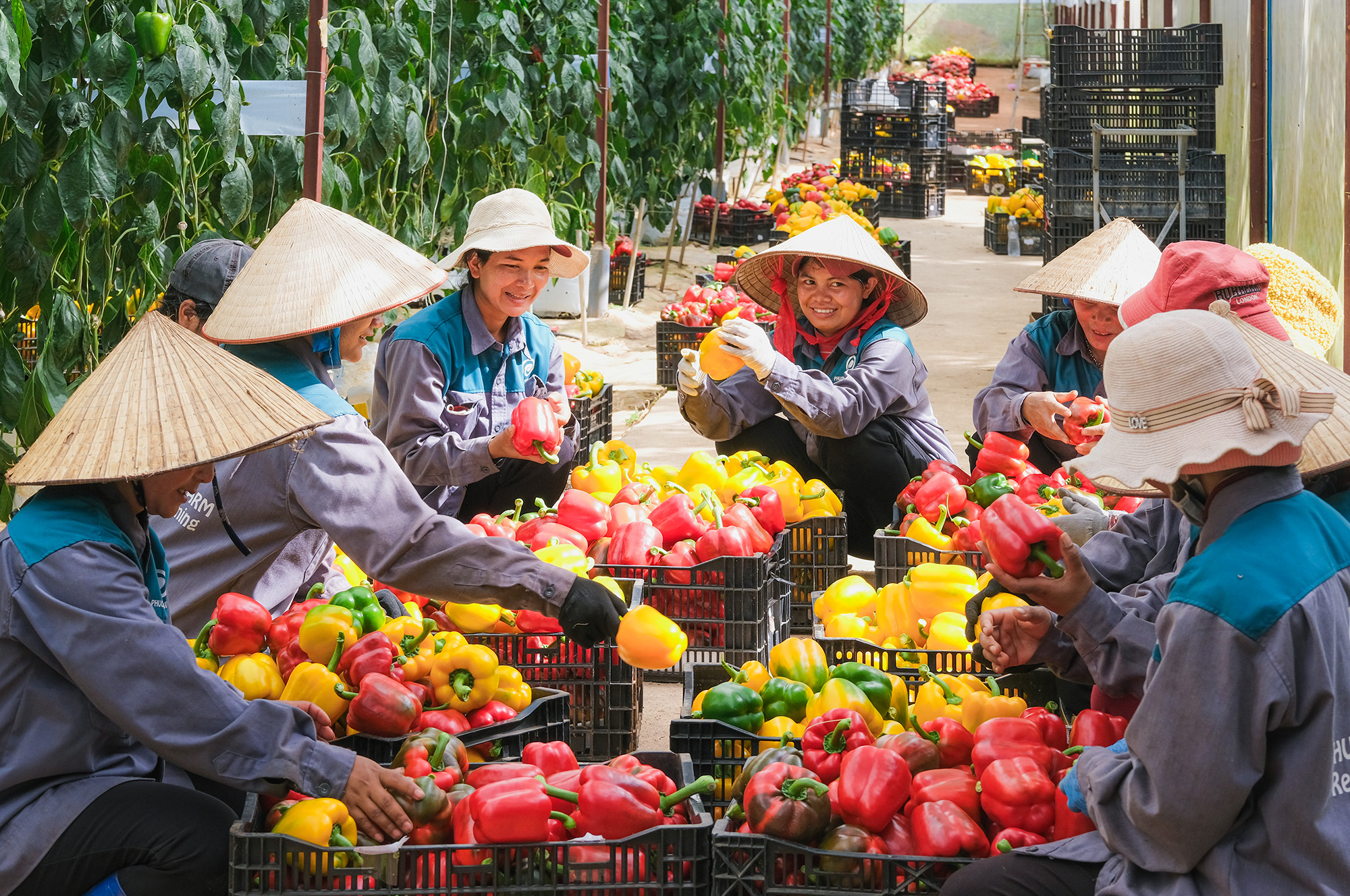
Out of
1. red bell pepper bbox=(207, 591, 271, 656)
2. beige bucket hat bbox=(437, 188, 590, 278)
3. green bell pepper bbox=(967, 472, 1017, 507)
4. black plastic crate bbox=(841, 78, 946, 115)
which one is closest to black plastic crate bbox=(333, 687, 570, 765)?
red bell pepper bbox=(207, 591, 271, 656)

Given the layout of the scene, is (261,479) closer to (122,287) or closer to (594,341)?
(122,287)

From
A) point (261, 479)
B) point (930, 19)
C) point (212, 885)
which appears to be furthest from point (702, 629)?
point (930, 19)

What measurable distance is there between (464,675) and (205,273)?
1304mm

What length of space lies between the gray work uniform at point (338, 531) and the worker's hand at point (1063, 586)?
3.27 feet

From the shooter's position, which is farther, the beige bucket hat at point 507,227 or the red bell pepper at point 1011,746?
the beige bucket hat at point 507,227

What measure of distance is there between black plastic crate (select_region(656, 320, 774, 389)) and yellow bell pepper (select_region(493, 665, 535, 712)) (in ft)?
16.8

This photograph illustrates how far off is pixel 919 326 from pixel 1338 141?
5410 millimetres

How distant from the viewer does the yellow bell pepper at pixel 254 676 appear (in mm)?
3234

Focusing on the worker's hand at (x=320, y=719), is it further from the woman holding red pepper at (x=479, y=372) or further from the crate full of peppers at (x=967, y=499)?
the crate full of peppers at (x=967, y=499)

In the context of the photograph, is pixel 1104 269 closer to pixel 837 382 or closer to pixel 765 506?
pixel 837 382

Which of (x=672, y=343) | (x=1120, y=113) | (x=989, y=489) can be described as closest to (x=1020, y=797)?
(x=989, y=489)

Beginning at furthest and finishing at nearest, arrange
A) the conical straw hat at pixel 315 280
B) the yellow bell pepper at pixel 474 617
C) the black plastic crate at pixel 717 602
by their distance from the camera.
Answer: the black plastic crate at pixel 717 602 → the yellow bell pepper at pixel 474 617 → the conical straw hat at pixel 315 280

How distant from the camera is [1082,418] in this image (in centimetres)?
469

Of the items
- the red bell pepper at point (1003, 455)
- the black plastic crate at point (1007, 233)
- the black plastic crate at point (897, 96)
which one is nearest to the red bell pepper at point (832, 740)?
the red bell pepper at point (1003, 455)
